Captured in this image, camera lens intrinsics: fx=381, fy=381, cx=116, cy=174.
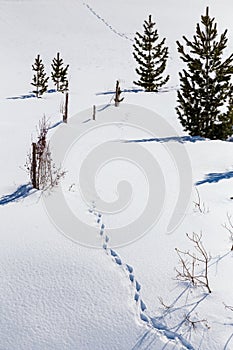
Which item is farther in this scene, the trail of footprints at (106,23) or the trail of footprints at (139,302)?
the trail of footprints at (106,23)

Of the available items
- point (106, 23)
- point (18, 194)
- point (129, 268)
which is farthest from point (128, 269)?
point (106, 23)

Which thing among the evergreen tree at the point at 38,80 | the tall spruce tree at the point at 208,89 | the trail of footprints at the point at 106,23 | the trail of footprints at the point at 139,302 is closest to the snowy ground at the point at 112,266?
the trail of footprints at the point at 139,302

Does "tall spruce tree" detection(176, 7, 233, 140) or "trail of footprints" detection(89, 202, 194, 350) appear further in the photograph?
"tall spruce tree" detection(176, 7, 233, 140)

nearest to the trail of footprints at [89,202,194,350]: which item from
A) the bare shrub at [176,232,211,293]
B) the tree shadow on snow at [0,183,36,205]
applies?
the bare shrub at [176,232,211,293]

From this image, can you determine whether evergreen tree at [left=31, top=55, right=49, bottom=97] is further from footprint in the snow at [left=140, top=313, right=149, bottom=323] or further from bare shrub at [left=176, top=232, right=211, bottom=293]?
footprint in the snow at [left=140, top=313, right=149, bottom=323]

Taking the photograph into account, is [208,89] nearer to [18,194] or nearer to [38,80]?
A: [18,194]

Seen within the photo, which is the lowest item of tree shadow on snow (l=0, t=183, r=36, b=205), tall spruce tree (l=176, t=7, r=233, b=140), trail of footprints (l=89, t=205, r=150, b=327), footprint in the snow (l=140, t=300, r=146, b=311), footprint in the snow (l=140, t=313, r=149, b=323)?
footprint in the snow (l=140, t=313, r=149, b=323)

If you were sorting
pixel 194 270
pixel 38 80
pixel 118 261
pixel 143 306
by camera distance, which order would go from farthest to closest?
1. pixel 38 80
2. pixel 118 261
3. pixel 194 270
4. pixel 143 306

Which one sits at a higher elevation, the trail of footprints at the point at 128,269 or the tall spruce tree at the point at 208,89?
the tall spruce tree at the point at 208,89

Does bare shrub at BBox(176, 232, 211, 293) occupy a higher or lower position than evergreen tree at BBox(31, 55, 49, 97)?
lower

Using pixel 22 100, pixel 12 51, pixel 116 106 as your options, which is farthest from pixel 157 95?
pixel 12 51

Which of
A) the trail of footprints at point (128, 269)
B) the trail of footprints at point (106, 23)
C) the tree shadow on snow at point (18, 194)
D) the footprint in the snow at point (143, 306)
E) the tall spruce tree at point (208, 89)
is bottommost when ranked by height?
the footprint in the snow at point (143, 306)

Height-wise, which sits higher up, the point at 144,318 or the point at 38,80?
the point at 38,80

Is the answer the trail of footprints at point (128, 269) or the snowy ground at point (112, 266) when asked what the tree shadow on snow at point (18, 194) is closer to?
the snowy ground at point (112, 266)
